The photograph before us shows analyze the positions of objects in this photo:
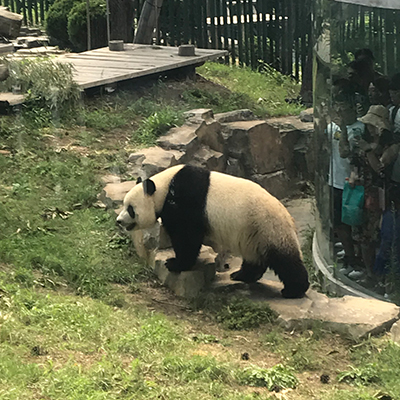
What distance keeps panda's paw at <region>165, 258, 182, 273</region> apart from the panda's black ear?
661mm

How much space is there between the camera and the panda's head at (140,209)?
5.90 metres

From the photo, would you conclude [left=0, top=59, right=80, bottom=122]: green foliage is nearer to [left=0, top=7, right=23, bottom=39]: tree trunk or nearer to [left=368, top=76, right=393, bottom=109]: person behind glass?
[left=0, top=7, right=23, bottom=39]: tree trunk

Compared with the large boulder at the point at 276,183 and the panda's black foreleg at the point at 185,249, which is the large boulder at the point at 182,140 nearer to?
the large boulder at the point at 276,183

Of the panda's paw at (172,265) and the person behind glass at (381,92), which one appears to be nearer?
the panda's paw at (172,265)

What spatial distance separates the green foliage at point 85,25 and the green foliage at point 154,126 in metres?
6.22

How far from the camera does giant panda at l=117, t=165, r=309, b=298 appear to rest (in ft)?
18.9

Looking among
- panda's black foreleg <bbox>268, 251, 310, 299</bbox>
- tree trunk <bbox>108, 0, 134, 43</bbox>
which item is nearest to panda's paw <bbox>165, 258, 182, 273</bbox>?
panda's black foreleg <bbox>268, 251, 310, 299</bbox>

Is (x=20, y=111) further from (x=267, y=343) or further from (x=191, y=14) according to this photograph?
(x=191, y=14)

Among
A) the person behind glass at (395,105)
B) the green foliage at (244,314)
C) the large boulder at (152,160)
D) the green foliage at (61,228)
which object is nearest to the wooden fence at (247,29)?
the large boulder at (152,160)

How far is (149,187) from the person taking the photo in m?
5.82

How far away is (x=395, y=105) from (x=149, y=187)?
8.64 ft

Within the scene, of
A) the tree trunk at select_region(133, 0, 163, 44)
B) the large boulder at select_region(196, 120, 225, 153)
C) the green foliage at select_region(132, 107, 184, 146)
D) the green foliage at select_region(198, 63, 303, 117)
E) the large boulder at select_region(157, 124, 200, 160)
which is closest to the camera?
the large boulder at select_region(157, 124, 200, 160)

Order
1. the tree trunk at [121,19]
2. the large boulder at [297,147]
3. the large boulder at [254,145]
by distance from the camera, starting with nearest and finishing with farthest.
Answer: the large boulder at [254,145]
the large boulder at [297,147]
the tree trunk at [121,19]

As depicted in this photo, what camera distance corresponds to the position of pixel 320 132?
26.9 ft
